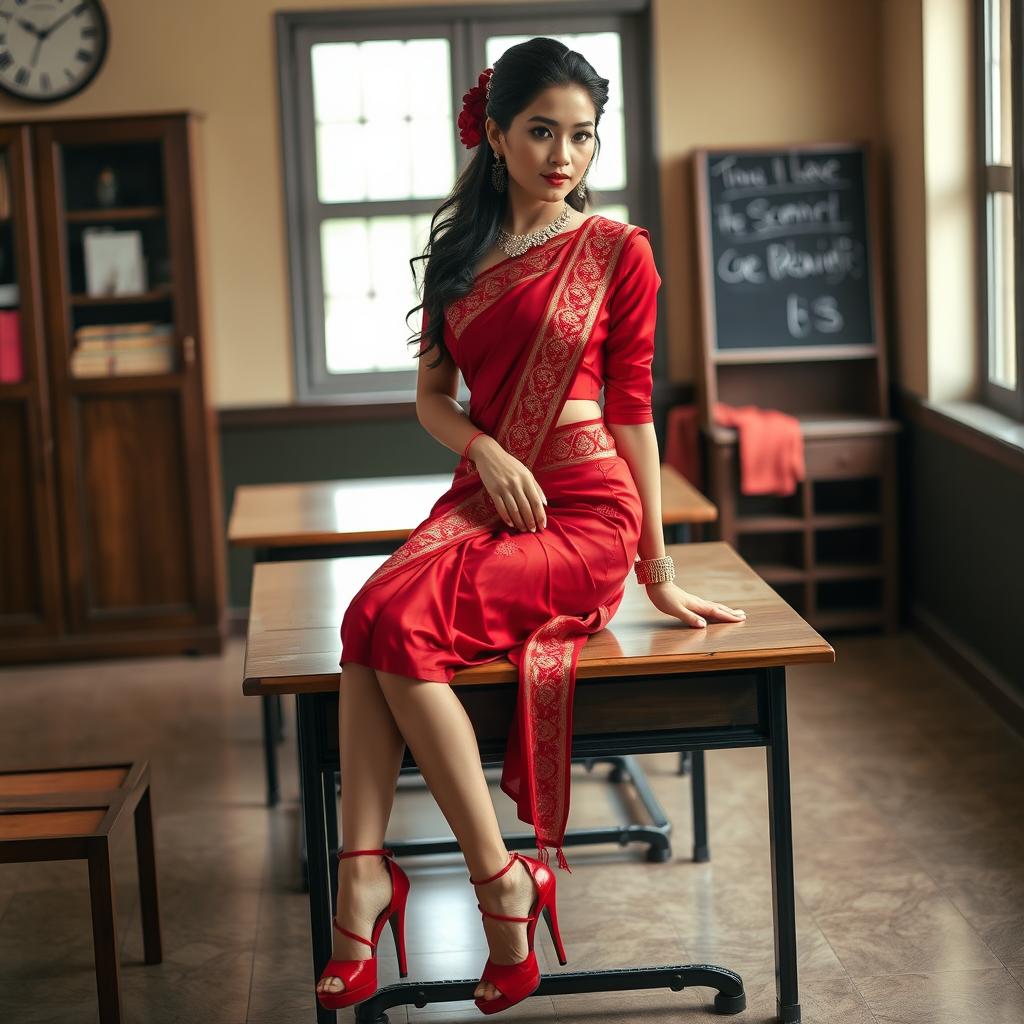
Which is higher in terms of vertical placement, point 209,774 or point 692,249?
point 692,249

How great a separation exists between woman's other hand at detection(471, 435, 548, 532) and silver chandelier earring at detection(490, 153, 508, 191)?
0.47 metres

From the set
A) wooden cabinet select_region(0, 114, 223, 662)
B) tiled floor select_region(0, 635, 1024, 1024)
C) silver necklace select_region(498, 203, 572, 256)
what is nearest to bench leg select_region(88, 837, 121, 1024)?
tiled floor select_region(0, 635, 1024, 1024)

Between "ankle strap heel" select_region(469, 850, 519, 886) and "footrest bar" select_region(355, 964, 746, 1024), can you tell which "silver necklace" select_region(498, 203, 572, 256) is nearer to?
"ankle strap heel" select_region(469, 850, 519, 886)

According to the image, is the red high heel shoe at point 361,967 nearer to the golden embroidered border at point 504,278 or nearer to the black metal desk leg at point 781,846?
the black metal desk leg at point 781,846

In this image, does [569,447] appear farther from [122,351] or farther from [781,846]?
[122,351]

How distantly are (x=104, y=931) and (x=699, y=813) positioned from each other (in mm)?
1363

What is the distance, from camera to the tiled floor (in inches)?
105

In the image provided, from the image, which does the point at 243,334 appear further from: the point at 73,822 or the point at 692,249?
the point at 73,822

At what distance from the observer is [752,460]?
194 inches

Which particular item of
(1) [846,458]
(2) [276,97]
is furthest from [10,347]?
(1) [846,458]

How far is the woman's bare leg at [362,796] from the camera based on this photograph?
222cm

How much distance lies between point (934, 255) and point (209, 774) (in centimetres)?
277

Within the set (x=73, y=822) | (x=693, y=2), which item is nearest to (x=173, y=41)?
(x=693, y=2)

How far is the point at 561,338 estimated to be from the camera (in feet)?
7.88
